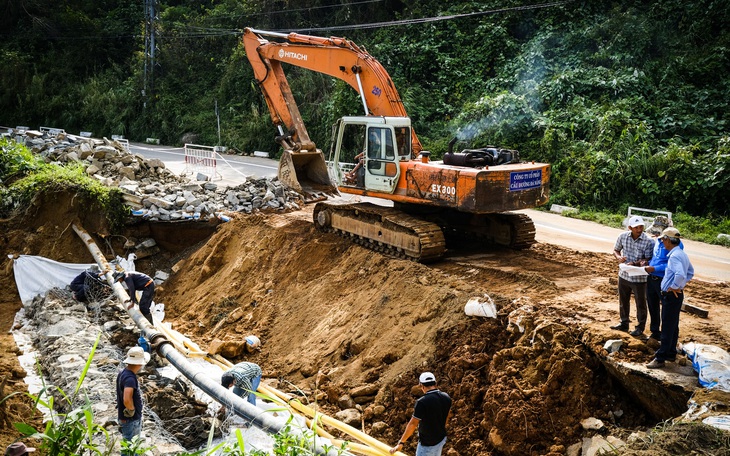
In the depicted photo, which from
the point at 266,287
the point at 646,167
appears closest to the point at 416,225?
the point at 266,287

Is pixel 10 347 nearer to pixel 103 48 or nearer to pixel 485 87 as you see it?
pixel 485 87

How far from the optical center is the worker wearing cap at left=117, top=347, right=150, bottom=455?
6.86 meters

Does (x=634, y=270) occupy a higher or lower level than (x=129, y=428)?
higher

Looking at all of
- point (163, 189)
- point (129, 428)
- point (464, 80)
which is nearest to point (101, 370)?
point (129, 428)

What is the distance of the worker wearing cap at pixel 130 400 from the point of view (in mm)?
6855

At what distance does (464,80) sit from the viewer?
2341 cm

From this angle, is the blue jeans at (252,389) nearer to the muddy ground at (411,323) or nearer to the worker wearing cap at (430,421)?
the muddy ground at (411,323)

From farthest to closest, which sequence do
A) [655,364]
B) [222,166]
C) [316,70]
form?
[222,166]
[316,70]
[655,364]

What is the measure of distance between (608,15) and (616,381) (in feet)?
59.2

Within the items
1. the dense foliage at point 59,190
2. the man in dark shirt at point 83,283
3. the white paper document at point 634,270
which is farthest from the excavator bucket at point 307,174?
the white paper document at point 634,270

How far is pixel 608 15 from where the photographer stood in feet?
72.2

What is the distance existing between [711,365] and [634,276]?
1386mm

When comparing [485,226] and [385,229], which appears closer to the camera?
[385,229]

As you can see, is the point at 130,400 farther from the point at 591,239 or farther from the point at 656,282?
the point at 591,239
